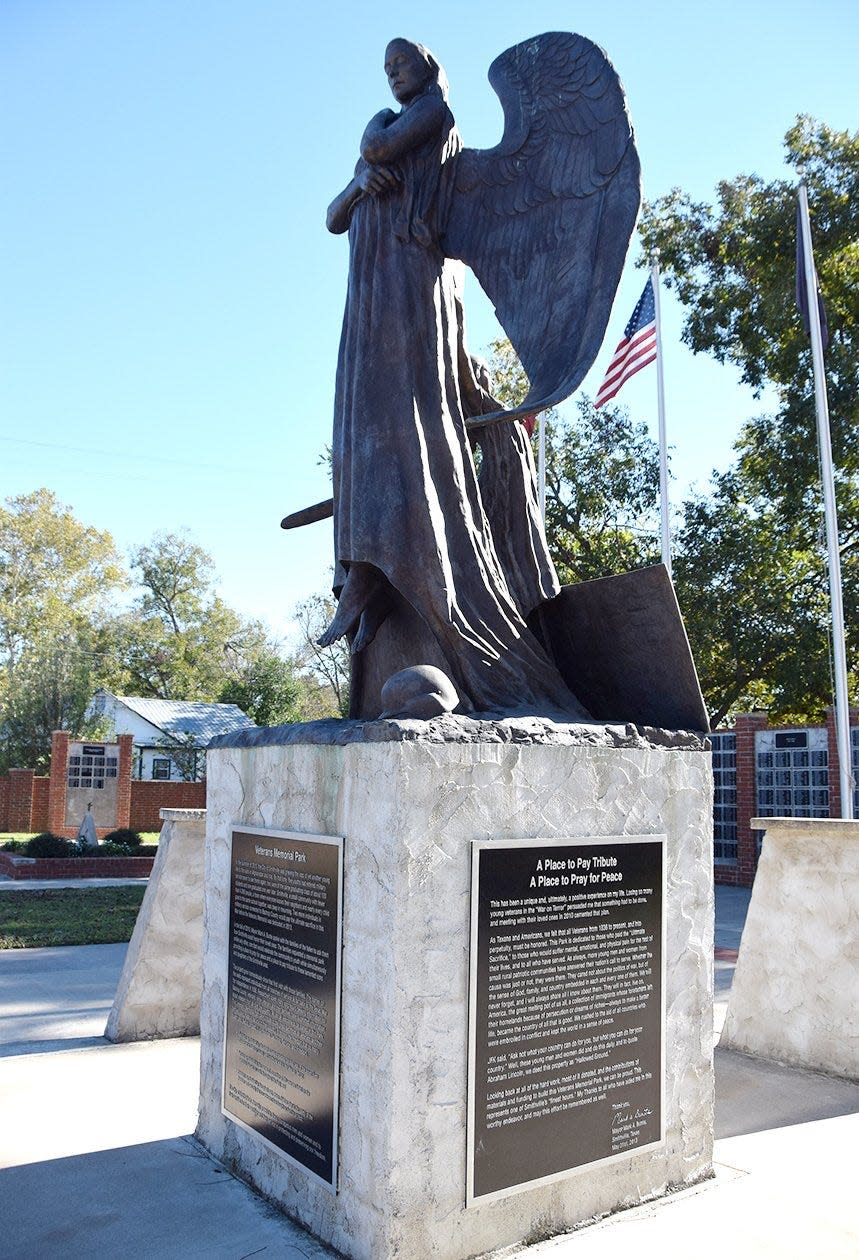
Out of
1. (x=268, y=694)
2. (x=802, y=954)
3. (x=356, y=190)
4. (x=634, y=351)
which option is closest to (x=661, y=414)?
(x=634, y=351)

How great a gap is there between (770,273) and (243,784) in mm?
15960

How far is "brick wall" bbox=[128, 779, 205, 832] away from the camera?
87.6ft

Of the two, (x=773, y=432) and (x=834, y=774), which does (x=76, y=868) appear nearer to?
(x=834, y=774)

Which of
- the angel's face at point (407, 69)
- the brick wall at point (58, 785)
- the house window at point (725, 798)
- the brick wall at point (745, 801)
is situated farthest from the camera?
the brick wall at point (58, 785)

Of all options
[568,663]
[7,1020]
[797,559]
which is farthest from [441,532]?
[797,559]

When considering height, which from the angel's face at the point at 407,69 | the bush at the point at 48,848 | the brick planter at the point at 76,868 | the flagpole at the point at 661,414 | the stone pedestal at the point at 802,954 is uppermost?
the flagpole at the point at 661,414

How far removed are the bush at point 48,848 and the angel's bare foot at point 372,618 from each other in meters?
13.6

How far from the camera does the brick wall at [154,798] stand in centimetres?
2669

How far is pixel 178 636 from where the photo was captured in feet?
142

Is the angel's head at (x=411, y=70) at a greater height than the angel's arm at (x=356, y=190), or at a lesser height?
greater

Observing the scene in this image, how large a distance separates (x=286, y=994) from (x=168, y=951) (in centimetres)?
266

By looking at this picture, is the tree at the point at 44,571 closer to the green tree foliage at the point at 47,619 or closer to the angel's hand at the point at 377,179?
the green tree foliage at the point at 47,619

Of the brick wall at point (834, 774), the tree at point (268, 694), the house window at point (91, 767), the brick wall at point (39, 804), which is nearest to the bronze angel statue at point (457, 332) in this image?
the brick wall at point (834, 774)

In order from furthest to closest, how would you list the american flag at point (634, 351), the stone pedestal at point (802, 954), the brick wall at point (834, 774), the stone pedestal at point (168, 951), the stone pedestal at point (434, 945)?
the brick wall at point (834, 774) → the american flag at point (634, 351) → the stone pedestal at point (168, 951) → the stone pedestal at point (802, 954) → the stone pedestal at point (434, 945)
